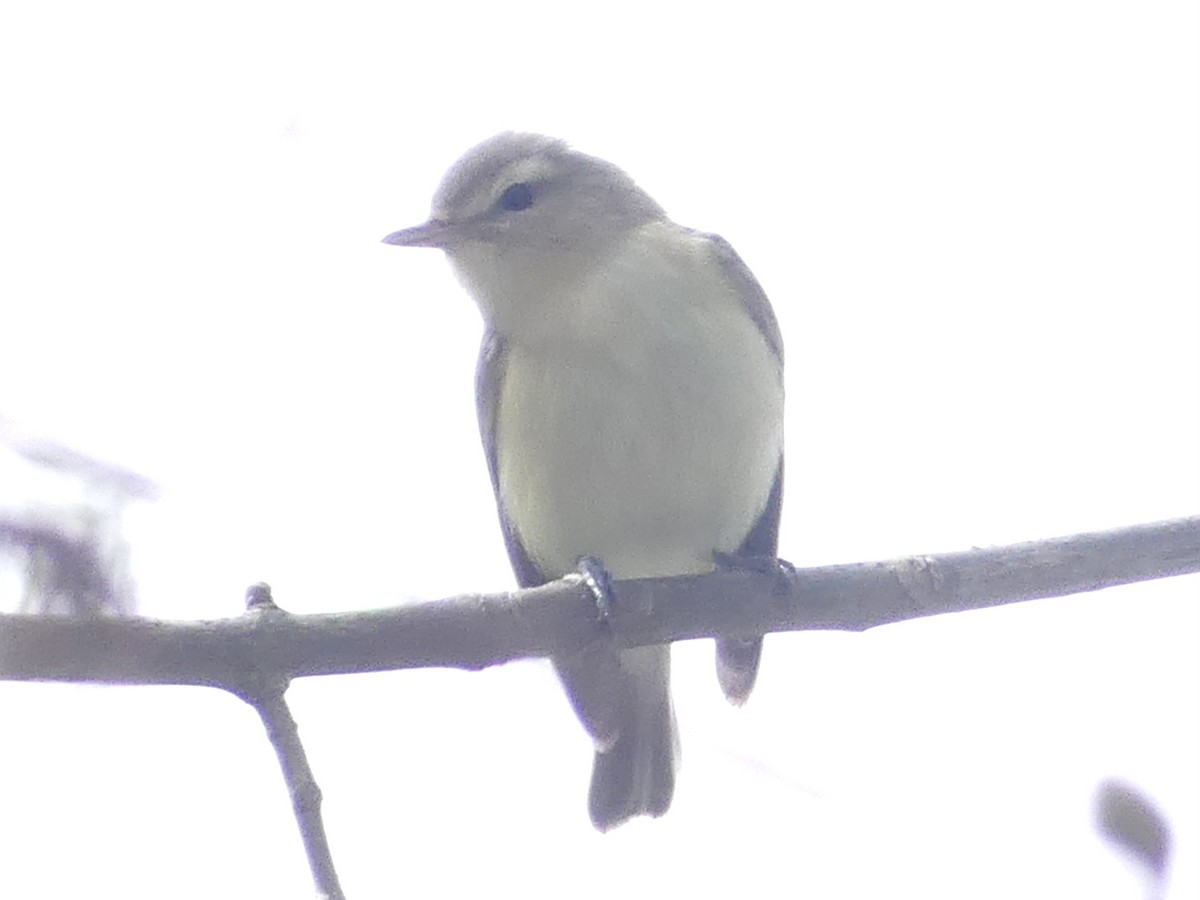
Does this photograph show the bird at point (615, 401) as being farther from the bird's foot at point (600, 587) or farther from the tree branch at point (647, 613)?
the tree branch at point (647, 613)

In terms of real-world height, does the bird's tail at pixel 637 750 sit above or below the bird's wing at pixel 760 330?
below

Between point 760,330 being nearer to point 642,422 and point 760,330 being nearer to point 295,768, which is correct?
point 642,422

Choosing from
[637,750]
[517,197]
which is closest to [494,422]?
[517,197]

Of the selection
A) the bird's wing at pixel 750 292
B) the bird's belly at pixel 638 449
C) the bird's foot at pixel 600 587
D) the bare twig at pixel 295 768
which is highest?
the bird's wing at pixel 750 292

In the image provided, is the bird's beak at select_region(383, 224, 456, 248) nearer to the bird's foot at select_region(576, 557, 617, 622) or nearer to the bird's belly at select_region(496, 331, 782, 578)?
the bird's belly at select_region(496, 331, 782, 578)

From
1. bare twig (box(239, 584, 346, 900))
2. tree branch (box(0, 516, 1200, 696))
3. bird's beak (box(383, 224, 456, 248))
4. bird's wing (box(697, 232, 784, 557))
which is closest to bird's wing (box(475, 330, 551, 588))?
bird's beak (box(383, 224, 456, 248))

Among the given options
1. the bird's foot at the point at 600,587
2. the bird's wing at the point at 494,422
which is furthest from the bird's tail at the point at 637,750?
the bird's foot at the point at 600,587

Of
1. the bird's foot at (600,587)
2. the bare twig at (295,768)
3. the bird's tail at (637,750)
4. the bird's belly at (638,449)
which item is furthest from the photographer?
the bird's tail at (637,750)

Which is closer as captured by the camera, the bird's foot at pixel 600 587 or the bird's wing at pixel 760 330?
the bird's foot at pixel 600 587
